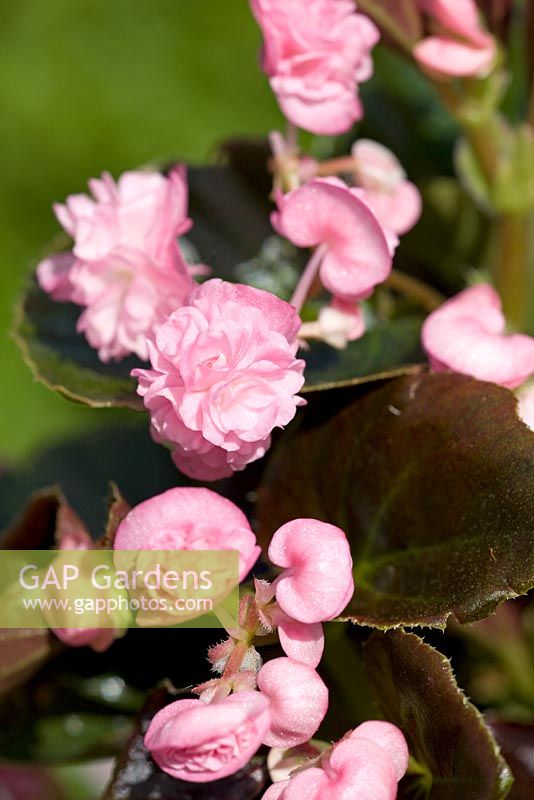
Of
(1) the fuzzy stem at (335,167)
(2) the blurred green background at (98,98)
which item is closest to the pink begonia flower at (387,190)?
(1) the fuzzy stem at (335,167)

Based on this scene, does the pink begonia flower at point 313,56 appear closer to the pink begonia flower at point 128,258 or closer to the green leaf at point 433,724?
the pink begonia flower at point 128,258

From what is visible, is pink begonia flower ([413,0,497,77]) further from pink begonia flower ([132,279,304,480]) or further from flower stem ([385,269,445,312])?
pink begonia flower ([132,279,304,480])

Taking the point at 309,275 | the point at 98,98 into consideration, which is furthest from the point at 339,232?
the point at 98,98

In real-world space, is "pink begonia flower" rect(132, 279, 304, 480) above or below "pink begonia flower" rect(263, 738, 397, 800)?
above

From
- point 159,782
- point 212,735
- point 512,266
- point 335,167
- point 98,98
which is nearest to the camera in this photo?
point 212,735

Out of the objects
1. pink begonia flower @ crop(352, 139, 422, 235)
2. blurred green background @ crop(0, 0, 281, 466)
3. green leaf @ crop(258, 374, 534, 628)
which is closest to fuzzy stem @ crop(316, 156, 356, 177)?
pink begonia flower @ crop(352, 139, 422, 235)

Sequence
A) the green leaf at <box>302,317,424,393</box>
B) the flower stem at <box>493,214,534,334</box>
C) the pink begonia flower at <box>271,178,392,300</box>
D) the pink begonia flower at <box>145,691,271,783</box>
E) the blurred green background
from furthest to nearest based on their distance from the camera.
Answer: the blurred green background, the flower stem at <box>493,214,534,334</box>, the green leaf at <box>302,317,424,393</box>, the pink begonia flower at <box>271,178,392,300</box>, the pink begonia flower at <box>145,691,271,783</box>

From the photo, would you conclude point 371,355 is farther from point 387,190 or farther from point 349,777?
point 349,777
